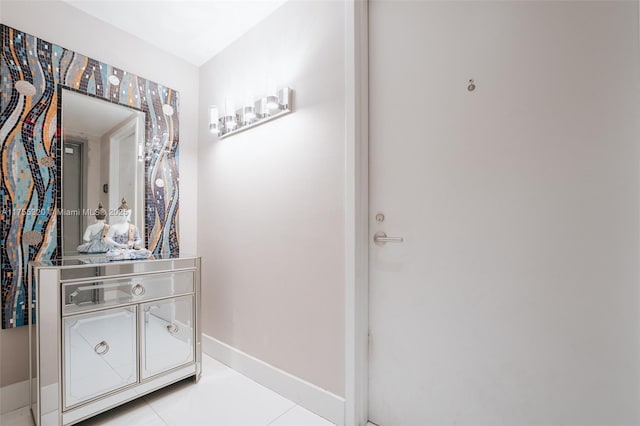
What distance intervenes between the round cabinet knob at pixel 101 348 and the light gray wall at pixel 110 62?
59cm

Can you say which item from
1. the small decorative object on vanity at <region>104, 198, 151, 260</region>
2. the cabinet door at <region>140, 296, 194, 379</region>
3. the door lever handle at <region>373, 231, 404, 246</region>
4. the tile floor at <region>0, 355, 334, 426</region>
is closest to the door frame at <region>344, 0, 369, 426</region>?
the door lever handle at <region>373, 231, 404, 246</region>

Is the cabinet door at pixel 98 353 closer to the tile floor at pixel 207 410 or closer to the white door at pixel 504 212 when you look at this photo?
the tile floor at pixel 207 410

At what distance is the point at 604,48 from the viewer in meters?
0.92

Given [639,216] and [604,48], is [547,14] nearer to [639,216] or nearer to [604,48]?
[604,48]

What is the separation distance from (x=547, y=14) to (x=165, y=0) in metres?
1.98

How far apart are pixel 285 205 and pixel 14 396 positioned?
1785 millimetres

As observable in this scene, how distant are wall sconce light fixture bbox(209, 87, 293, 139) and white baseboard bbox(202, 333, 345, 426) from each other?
1.54 meters

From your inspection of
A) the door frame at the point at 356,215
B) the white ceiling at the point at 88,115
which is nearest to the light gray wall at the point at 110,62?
the white ceiling at the point at 88,115

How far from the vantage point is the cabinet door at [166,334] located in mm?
1581

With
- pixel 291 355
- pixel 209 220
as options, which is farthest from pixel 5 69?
pixel 291 355

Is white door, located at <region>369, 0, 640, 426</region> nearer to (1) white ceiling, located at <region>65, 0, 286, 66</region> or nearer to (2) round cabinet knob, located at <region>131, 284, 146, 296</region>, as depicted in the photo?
(1) white ceiling, located at <region>65, 0, 286, 66</region>

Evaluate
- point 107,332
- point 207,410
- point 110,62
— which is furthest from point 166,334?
point 110,62

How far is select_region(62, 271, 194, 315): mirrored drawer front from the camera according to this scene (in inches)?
53.6

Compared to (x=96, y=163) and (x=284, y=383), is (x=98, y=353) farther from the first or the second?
(x=96, y=163)
